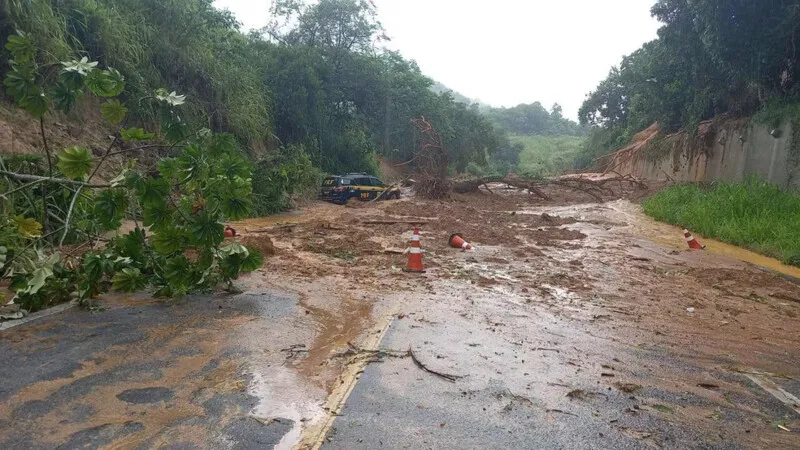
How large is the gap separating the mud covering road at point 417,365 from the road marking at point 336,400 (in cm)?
2

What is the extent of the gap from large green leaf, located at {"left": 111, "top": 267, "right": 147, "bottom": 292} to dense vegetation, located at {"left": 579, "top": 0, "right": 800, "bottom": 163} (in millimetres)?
17426

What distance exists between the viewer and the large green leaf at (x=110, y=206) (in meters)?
5.71

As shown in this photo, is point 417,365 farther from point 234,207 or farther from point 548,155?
point 548,155

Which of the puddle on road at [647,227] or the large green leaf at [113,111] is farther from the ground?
the large green leaf at [113,111]

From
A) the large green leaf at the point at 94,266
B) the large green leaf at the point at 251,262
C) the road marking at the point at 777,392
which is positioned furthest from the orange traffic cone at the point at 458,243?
the large green leaf at the point at 94,266

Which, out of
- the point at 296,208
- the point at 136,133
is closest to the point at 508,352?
the point at 136,133

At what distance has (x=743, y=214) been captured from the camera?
1466 centimetres

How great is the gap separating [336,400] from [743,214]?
1487cm

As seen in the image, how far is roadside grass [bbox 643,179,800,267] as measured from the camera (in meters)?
12.0

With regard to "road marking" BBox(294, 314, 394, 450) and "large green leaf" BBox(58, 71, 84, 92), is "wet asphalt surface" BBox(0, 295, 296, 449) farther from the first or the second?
"large green leaf" BBox(58, 71, 84, 92)

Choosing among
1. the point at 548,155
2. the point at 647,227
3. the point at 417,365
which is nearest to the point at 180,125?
the point at 417,365

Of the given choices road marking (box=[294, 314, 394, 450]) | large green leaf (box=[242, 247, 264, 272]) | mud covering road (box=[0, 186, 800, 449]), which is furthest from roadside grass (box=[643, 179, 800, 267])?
large green leaf (box=[242, 247, 264, 272])

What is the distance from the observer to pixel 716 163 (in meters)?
22.2

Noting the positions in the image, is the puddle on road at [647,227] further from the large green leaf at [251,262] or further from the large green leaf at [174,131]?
the large green leaf at [174,131]
